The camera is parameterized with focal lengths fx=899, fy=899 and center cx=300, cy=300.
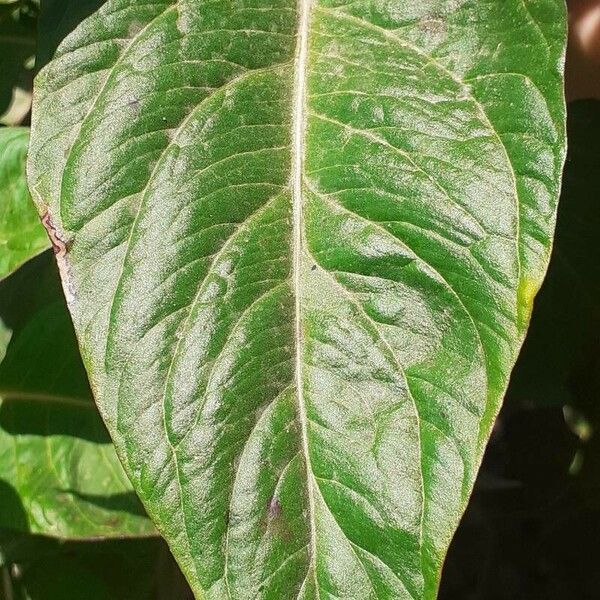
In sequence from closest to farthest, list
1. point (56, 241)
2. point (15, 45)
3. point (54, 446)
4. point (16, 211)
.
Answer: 1. point (56, 241)
2. point (16, 211)
3. point (54, 446)
4. point (15, 45)

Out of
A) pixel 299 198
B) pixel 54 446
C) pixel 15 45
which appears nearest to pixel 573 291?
pixel 299 198

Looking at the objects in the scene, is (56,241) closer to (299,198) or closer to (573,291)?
(299,198)

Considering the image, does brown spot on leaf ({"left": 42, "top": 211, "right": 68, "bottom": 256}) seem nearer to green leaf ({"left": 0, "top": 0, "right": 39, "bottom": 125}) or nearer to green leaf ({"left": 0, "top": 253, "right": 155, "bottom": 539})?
green leaf ({"left": 0, "top": 253, "right": 155, "bottom": 539})

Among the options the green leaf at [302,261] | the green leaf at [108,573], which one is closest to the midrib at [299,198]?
the green leaf at [302,261]

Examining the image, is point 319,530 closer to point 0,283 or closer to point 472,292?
point 472,292

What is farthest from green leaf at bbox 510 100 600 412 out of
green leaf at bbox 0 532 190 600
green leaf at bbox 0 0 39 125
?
green leaf at bbox 0 0 39 125

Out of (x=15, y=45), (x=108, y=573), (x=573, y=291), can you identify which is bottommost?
(x=108, y=573)

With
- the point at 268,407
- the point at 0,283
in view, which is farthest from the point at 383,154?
the point at 0,283

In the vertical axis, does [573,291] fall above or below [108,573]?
above

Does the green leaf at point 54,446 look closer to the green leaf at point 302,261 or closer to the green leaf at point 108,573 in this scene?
the green leaf at point 108,573
